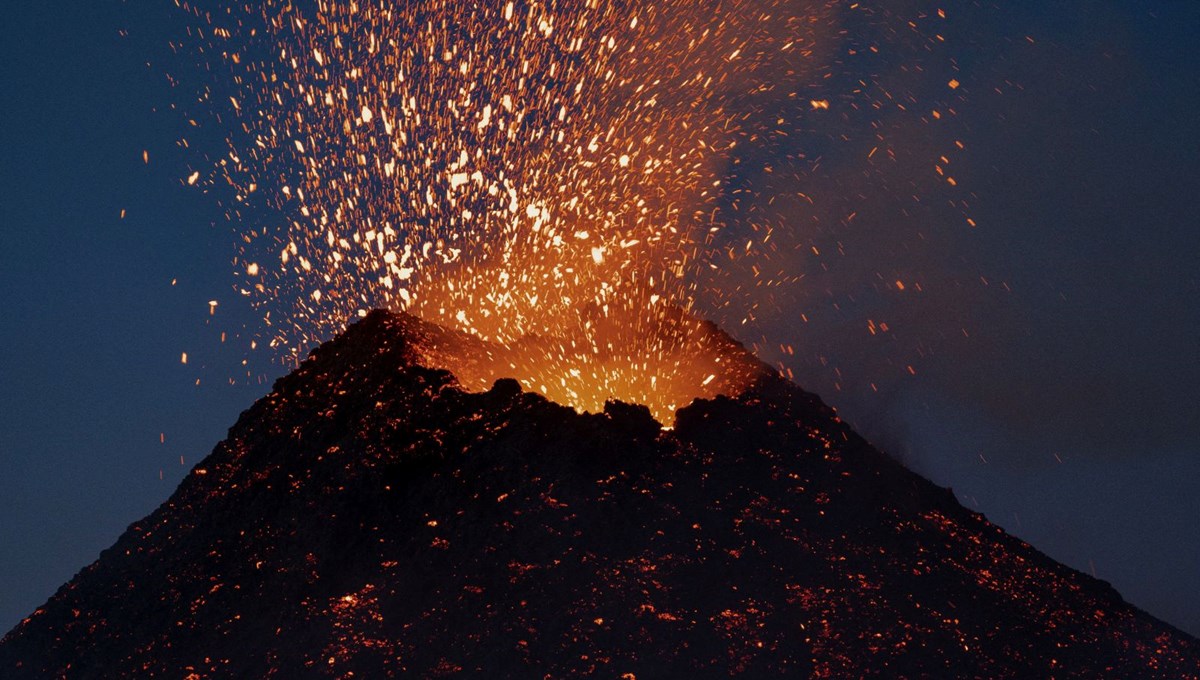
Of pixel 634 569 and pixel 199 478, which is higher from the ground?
pixel 199 478

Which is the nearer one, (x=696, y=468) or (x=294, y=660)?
(x=294, y=660)

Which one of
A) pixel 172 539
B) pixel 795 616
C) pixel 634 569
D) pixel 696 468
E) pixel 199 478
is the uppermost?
pixel 199 478

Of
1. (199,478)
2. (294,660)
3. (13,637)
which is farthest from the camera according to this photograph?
(199,478)

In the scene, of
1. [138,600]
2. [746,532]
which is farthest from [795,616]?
[138,600]

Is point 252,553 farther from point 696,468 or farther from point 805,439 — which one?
point 805,439

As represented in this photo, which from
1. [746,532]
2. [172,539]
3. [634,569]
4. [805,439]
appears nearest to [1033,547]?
[805,439]

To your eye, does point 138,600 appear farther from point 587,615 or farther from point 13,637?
point 587,615

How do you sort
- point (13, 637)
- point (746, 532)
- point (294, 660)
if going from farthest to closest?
point (13, 637), point (746, 532), point (294, 660)
